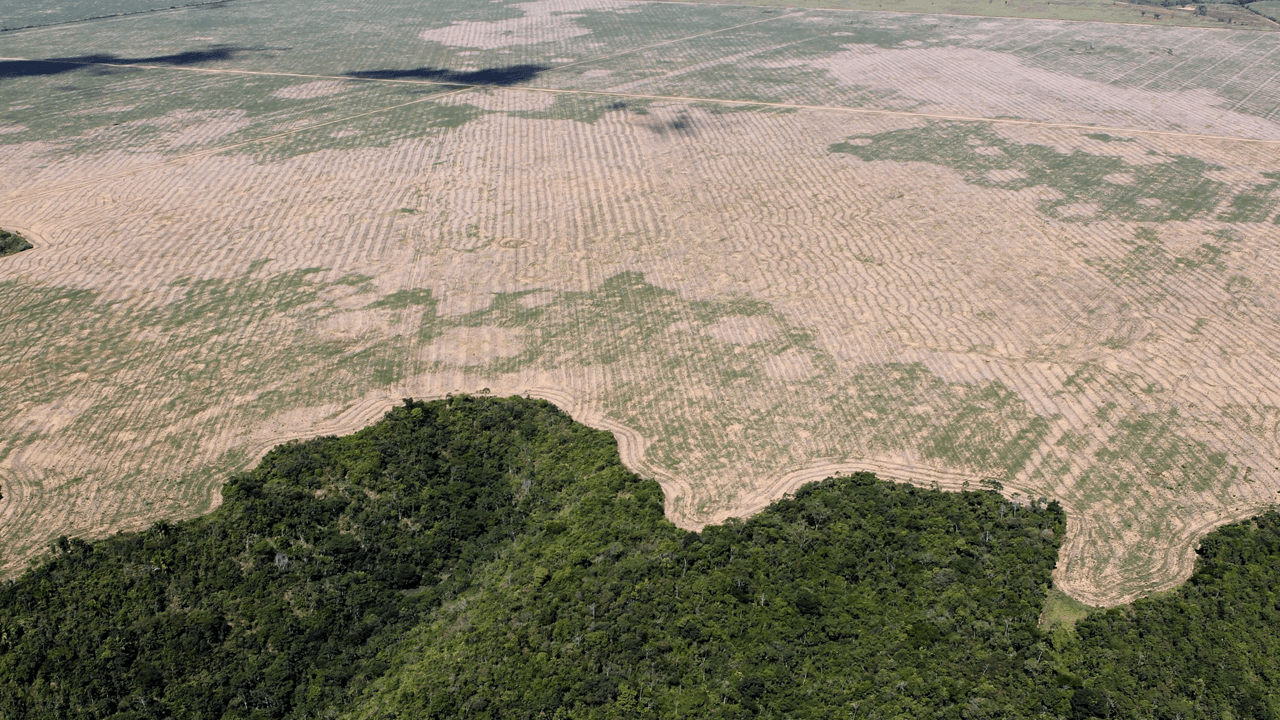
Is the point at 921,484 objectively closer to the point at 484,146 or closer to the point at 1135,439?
the point at 1135,439

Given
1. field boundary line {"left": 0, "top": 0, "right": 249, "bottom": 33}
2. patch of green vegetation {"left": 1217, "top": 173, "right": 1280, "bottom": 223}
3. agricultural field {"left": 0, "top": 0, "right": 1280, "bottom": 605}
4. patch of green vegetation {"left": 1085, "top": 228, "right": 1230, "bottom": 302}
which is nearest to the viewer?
agricultural field {"left": 0, "top": 0, "right": 1280, "bottom": 605}

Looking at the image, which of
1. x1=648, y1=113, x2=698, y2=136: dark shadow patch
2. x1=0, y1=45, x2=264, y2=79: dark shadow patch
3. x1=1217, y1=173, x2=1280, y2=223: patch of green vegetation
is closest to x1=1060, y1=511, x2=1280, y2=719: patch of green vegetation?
x1=1217, y1=173, x2=1280, y2=223: patch of green vegetation

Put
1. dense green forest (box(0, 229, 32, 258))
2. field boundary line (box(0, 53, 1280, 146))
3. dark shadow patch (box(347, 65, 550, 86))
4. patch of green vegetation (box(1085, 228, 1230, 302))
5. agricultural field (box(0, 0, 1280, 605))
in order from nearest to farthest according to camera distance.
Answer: agricultural field (box(0, 0, 1280, 605)) < patch of green vegetation (box(1085, 228, 1230, 302)) < dense green forest (box(0, 229, 32, 258)) < field boundary line (box(0, 53, 1280, 146)) < dark shadow patch (box(347, 65, 550, 86))

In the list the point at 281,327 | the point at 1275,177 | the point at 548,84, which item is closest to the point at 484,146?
the point at 548,84

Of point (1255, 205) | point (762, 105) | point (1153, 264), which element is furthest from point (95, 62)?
point (1255, 205)

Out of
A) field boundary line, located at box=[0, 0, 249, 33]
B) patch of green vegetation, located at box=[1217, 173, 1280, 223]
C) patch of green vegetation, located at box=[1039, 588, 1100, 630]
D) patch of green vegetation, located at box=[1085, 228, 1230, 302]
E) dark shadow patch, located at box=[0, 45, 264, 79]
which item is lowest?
patch of green vegetation, located at box=[1039, 588, 1100, 630]

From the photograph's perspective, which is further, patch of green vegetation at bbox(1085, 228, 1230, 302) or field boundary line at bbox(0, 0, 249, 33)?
field boundary line at bbox(0, 0, 249, 33)

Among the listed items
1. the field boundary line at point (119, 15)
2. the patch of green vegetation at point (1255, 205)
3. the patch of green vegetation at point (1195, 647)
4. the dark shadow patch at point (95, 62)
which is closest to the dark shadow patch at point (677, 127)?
the patch of green vegetation at point (1255, 205)

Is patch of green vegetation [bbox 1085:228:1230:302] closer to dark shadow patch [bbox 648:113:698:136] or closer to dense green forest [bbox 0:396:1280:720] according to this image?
dense green forest [bbox 0:396:1280:720]
